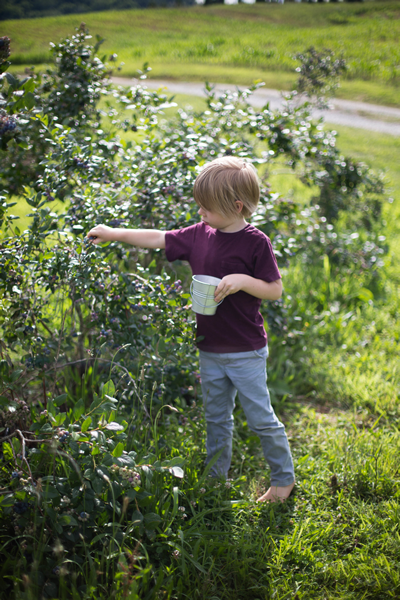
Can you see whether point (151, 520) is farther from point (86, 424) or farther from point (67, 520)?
point (86, 424)

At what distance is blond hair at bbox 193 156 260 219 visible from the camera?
164 cm

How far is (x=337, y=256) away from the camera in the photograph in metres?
4.05

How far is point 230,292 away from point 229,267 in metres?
0.16

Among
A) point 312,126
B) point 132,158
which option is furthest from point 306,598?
point 312,126

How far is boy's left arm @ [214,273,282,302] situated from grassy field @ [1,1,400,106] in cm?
726

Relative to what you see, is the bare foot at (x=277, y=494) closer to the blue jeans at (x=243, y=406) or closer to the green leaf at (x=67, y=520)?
the blue jeans at (x=243, y=406)

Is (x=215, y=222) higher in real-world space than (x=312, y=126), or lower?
lower

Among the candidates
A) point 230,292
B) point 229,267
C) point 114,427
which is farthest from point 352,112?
point 114,427

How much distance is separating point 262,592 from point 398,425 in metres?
1.33

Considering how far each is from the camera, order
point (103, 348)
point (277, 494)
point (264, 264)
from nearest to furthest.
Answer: point (264, 264), point (103, 348), point (277, 494)

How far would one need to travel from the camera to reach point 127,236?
1.83 m

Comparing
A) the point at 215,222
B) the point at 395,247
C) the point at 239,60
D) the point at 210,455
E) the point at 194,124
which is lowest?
the point at 210,455

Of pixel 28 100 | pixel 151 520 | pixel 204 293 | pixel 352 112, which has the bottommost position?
pixel 151 520

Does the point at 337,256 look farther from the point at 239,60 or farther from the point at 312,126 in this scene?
the point at 239,60
